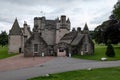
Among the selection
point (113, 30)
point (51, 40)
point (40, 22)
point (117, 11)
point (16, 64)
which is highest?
point (117, 11)

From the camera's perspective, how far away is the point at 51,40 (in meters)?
78.2

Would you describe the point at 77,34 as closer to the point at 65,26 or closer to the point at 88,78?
the point at 65,26

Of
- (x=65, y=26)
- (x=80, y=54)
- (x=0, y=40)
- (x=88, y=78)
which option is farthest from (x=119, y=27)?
(x=0, y=40)

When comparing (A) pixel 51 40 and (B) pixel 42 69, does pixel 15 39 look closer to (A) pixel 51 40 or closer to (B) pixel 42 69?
(A) pixel 51 40

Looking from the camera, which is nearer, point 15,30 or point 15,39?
point 15,39

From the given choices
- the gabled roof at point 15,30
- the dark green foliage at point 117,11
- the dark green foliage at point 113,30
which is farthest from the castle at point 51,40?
the dark green foliage at point 117,11

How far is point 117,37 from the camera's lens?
80.6 metres

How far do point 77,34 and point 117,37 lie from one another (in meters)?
18.5

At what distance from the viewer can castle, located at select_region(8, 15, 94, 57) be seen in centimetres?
6469

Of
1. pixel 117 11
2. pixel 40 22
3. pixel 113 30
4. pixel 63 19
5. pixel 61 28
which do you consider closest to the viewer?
pixel 63 19

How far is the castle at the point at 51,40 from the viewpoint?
212 ft

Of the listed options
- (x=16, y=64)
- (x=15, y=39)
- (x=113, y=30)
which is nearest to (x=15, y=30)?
(x=15, y=39)

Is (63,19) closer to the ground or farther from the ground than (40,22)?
farther from the ground

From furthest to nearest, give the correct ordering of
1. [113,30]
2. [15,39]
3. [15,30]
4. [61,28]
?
[113,30] → [15,30] → [15,39] → [61,28]
